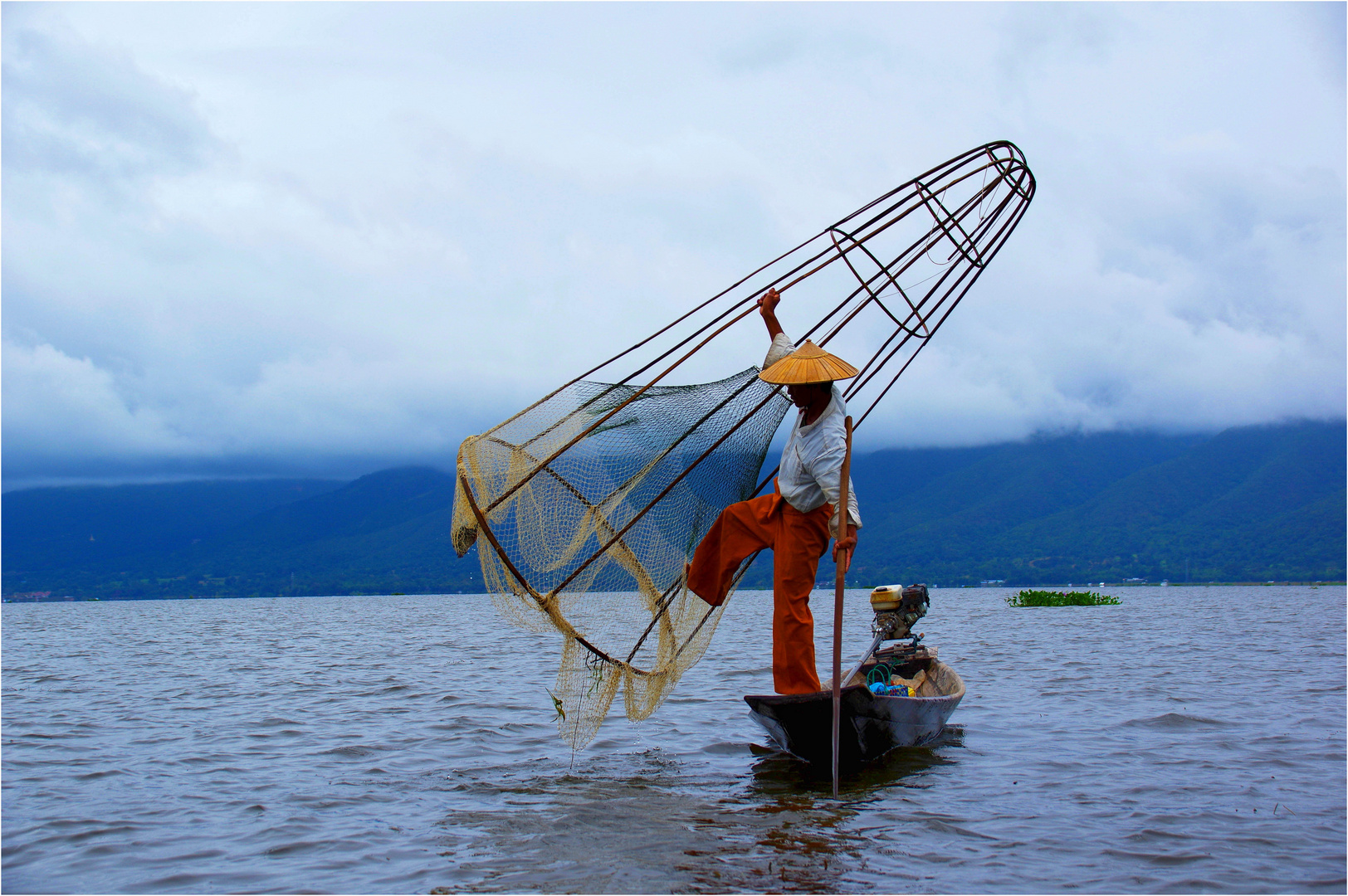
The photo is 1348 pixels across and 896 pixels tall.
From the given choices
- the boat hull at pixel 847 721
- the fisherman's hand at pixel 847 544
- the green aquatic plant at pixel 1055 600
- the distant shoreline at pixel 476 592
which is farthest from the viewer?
the distant shoreline at pixel 476 592

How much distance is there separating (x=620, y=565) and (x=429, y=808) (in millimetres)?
2137

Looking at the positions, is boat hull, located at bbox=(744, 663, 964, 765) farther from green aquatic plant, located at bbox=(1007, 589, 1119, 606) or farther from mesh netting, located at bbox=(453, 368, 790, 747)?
green aquatic plant, located at bbox=(1007, 589, 1119, 606)

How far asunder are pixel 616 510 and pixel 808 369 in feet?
6.07

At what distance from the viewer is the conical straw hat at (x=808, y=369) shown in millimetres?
6578

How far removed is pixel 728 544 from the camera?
720cm

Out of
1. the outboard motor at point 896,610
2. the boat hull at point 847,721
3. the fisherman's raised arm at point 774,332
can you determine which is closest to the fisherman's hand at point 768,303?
Answer: the fisherman's raised arm at point 774,332

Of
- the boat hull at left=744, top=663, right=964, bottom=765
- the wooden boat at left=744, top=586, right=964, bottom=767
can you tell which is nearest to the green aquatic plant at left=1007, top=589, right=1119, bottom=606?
the wooden boat at left=744, top=586, right=964, bottom=767

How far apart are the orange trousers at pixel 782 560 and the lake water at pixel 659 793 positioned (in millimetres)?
945

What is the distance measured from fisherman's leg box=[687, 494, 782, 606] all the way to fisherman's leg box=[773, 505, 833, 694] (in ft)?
0.45

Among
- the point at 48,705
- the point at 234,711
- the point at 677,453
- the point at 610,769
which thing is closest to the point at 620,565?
the point at 677,453

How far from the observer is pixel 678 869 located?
5.41 metres

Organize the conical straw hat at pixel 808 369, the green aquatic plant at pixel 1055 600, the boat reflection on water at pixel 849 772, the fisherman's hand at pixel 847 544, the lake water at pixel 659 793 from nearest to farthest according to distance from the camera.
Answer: the lake water at pixel 659 793 → the fisherman's hand at pixel 847 544 → the conical straw hat at pixel 808 369 → the boat reflection on water at pixel 849 772 → the green aquatic plant at pixel 1055 600

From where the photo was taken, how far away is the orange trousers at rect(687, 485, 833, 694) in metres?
6.87

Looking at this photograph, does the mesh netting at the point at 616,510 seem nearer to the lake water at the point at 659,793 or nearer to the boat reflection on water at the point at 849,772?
the lake water at the point at 659,793
